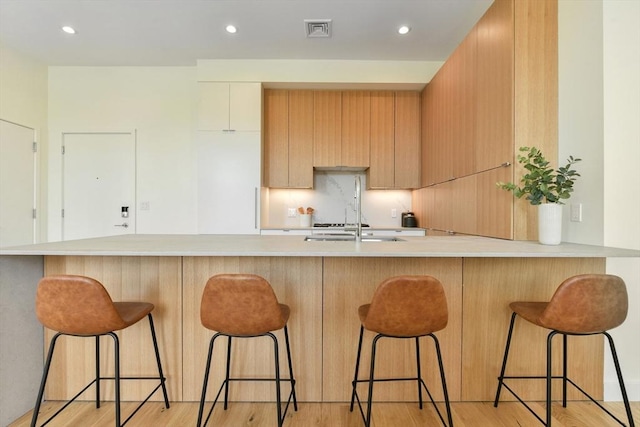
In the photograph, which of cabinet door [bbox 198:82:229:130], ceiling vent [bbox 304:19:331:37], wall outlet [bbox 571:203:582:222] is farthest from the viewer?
cabinet door [bbox 198:82:229:130]

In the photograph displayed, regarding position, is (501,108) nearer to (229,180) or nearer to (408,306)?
(408,306)

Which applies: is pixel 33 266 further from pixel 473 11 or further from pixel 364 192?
pixel 473 11

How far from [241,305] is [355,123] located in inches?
116

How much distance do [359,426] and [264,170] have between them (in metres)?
2.79

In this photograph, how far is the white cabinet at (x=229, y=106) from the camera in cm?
345

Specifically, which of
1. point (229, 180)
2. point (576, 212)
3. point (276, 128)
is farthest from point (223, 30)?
point (576, 212)

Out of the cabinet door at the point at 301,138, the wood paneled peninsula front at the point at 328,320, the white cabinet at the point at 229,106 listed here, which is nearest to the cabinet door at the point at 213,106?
the white cabinet at the point at 229,106

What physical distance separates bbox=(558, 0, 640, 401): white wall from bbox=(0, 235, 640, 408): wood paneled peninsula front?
0.16 meters

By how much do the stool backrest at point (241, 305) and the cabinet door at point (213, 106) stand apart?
8.42ft

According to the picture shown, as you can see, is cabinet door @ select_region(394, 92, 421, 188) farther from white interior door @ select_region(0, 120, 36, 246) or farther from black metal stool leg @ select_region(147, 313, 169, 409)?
white interior door @ select_region(0, 120, 36, 246)

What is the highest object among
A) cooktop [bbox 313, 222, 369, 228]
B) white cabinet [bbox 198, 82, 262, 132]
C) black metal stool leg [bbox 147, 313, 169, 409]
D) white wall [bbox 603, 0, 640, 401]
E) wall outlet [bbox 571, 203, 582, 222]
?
white cabinet [bbox 198, 82, 262, 132]

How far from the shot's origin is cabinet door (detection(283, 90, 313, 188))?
373cm

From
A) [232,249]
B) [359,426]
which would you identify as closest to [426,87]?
[232,249]

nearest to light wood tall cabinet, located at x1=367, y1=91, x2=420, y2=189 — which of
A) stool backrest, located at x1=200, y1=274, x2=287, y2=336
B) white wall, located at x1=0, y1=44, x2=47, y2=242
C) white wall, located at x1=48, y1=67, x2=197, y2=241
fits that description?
white wall, located at x1=48, y1=67, x2=197, y2=241
